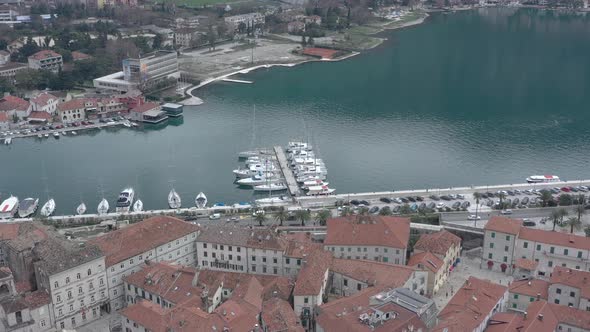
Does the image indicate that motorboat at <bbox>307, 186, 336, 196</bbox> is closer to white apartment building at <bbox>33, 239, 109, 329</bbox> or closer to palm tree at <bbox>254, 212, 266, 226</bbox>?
palm tree at <bbox>254, 212, 266, 226</bbox>

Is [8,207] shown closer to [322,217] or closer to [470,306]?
[322,217]

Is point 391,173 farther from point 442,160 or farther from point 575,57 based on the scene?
point 575,57

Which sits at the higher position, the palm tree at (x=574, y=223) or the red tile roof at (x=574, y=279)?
the red tile roof at (x=574, y=279)

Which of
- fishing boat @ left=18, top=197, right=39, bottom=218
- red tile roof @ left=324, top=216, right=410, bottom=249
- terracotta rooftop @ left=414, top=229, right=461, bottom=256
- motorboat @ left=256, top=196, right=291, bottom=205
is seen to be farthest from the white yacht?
fishing boat @ left=18, top=197, right=39, bottom=218

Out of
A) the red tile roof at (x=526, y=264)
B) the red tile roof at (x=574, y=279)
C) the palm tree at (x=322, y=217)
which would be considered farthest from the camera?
the palm tree at (x=322, y=217)

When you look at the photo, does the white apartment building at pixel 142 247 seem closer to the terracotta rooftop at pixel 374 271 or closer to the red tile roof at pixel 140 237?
the red tile roof at pixel 140 237

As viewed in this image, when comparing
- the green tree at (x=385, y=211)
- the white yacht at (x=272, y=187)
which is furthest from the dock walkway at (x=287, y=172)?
the green tree at (x=385, y=211)

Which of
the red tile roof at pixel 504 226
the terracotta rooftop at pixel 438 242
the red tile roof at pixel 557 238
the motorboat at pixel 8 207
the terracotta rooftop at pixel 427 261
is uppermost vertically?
the red tile roof at pixel 504 226
